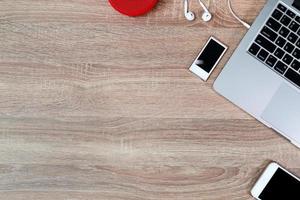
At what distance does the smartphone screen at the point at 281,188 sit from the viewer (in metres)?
0.82

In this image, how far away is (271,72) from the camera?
0.82m

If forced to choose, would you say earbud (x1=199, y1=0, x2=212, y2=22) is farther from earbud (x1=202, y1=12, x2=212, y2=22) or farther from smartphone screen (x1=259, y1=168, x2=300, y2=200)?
smartphone screen (x1=259, y1=168, x2=300, y2=200)

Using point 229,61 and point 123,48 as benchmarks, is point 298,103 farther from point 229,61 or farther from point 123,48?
point 123,48

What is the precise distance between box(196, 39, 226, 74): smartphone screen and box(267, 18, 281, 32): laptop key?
84 mm

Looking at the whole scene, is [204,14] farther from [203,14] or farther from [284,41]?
[284,41]

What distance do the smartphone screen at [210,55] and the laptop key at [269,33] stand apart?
0.23 feet

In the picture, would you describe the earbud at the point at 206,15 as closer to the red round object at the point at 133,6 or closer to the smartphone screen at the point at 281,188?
the red round object at the point at 133,6

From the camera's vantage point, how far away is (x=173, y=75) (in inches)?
→ 33.3

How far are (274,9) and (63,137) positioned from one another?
0.41 m

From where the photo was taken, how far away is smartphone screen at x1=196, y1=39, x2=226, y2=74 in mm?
834

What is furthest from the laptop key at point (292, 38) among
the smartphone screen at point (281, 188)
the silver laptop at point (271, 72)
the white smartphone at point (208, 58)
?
the smartphone screen at point (281, 188)

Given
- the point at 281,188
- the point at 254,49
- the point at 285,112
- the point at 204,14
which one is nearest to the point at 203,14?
the point at 204,14

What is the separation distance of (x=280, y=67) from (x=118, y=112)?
28 cm

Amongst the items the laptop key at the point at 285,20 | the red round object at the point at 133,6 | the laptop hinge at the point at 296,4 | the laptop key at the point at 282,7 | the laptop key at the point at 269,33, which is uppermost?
the laptop hinge at the point at 296,4
